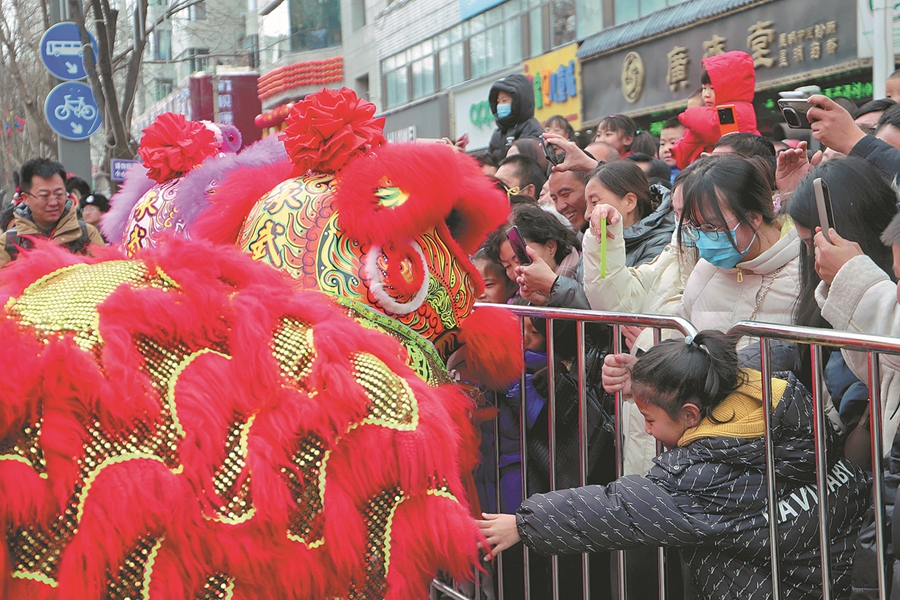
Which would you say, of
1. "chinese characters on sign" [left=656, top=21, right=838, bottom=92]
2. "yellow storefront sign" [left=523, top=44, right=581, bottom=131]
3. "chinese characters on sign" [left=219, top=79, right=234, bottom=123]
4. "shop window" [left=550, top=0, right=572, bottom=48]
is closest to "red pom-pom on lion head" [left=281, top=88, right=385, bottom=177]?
"chinese characters on sign" [left=656, top=21, right=838, bottom=92]

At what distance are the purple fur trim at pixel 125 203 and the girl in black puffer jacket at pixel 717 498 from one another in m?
1.98

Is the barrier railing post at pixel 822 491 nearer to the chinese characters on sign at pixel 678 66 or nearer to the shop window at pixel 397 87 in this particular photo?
the chinese characters on sign at pixel 678 66

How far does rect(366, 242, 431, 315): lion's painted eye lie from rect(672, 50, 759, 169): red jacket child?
3.11m

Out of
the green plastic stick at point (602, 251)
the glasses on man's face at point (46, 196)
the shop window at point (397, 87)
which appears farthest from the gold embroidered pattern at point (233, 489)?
the shop window at point (397, 87)

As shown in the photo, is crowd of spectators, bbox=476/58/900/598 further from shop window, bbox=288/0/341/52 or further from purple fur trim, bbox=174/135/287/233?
shop window, bbox=288/0/341/52

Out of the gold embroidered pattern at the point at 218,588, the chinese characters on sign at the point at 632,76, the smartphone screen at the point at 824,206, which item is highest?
the chinese characters on sign at the point at 632,76

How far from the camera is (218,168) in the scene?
10.0 ft

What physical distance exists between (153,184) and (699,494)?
238 centimetres

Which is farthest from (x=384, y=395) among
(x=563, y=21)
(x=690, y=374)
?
(x=563, y=21)

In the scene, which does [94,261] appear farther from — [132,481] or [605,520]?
[605,520]

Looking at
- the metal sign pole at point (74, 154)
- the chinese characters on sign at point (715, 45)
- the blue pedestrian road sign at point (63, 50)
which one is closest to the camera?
the blue pedestrian road sign at point (63, 50)

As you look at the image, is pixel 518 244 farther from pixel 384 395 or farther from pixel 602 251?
pixel 384 395

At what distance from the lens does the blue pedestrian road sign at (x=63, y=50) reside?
9961 millimetres

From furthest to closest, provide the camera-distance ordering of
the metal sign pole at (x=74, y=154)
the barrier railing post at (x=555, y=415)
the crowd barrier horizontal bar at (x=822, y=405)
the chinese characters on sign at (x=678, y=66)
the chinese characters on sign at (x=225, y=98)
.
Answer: the chinese characters on sign at (x=225, y=98) → the chinese characters on sign at (x=678, y=66) → the metal sign pole at (x=74, y=154) → the barrier railing post at (x=555, y=415) → the crowd barrier horizontal bar at (x=822, y=405)
